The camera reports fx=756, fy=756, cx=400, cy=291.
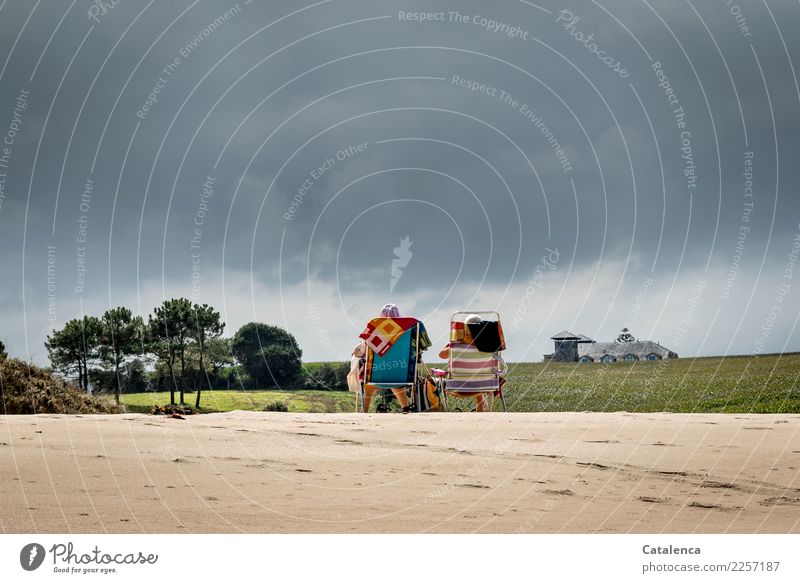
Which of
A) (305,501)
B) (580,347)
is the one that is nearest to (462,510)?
(305,501)

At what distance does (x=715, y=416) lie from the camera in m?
10.5

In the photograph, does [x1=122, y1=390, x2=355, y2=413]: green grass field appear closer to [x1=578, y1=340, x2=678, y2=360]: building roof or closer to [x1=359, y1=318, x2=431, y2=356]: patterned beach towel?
[x1=359, y1=318, x2=431, y2=356]: patterned beach towel

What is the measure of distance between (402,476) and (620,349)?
70.7 meters

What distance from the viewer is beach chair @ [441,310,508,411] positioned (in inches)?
566

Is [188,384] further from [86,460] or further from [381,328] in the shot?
[86,460]

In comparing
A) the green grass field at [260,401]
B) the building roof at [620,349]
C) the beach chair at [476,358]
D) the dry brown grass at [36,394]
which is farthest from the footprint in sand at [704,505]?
the building roof at [620,349]

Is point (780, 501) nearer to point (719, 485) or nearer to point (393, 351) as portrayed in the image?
point (719, 485)

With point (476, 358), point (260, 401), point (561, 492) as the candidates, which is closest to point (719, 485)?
point (561, 492)

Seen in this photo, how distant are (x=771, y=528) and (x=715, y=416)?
5.15 meters

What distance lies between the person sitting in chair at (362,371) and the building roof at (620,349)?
58317 mm

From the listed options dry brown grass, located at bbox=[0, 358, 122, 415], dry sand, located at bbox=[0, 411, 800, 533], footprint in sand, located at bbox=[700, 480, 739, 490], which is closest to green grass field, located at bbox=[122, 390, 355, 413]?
dry brown grass, located at bbox=[0, 358, 122, 415]
